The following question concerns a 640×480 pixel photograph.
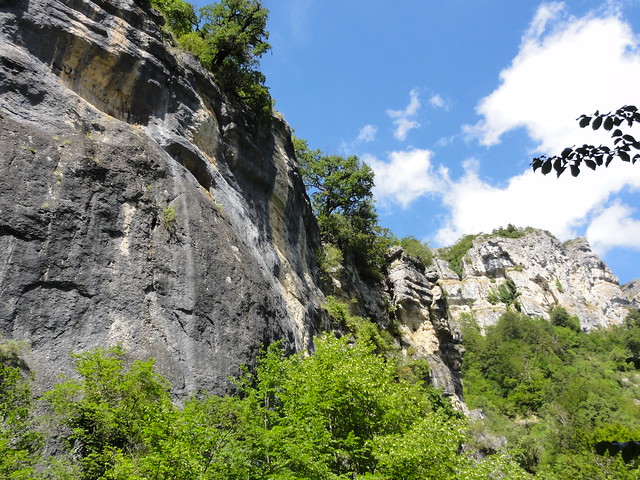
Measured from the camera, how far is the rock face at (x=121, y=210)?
33.4ft

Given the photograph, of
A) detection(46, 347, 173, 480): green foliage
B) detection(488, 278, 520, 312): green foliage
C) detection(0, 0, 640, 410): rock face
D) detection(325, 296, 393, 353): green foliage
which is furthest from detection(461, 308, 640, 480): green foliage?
detection(46, 347, 173, 480): green foliage

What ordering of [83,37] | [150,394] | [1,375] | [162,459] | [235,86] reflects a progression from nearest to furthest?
[162,459] < [1,375] < [150,394] < [83,37] < [235,86]

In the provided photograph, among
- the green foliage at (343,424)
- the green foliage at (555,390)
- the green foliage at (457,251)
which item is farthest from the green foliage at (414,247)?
the green foliage at (457,251)

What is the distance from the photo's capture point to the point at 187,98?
55.9ft

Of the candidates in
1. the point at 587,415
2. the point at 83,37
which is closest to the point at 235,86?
the point at 83,37

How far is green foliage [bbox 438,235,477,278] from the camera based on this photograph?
119m

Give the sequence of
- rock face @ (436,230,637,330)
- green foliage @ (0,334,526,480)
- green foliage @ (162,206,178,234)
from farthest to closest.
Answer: rock face @ (436,230,637,330) < green foliage @ (162,206,178,234) < green foliage @ (0,334,526,480)

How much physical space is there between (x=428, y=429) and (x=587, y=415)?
138 feet

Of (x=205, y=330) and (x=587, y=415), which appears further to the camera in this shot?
(x=587, y=415)

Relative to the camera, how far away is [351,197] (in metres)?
35.2

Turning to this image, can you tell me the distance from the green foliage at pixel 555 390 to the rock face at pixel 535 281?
7.53 meters

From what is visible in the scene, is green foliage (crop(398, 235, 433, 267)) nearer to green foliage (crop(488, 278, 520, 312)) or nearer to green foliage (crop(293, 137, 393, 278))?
green foliage (crop(293, 137, 393, 278))

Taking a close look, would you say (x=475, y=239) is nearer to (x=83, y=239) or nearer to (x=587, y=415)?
(x=587, y=415)

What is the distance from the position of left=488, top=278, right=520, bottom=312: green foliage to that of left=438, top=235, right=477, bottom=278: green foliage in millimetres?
11329
